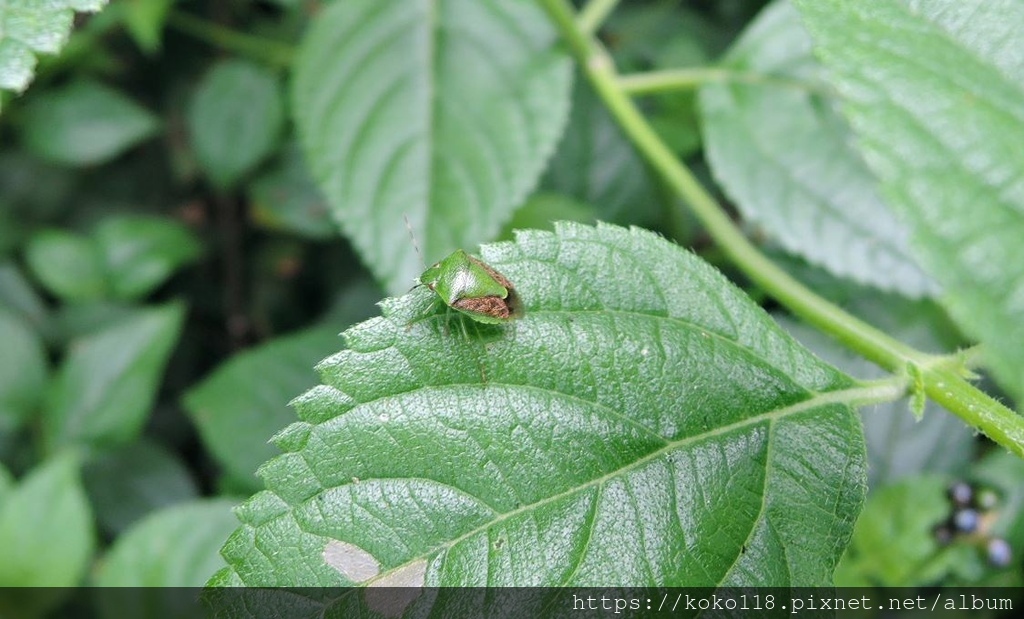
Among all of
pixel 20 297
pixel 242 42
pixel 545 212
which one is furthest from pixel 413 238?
pixel 20 297

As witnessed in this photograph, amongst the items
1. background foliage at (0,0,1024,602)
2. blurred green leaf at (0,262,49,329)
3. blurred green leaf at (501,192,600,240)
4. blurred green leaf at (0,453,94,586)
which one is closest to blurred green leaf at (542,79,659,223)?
background foliage at (0,0,1024,602)

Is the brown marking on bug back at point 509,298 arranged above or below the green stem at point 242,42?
below

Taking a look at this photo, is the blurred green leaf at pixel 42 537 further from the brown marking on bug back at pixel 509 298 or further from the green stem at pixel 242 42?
the green stem at pixel 242 42

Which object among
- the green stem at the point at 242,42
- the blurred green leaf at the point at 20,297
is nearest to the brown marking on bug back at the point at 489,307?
the green stem at the point at 242,42

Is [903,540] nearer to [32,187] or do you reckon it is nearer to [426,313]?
[426,313]

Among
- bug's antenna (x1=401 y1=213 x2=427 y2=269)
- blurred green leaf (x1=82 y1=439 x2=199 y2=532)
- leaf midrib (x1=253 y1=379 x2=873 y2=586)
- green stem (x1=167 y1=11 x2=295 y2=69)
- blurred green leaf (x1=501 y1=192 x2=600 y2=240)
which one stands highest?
green stem (x1=167 y1=11 x2=295 y2=69)

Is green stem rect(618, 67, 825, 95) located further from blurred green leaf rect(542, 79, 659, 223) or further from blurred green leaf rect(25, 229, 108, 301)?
blurred green leaf rect(25, 229, 108, 301)

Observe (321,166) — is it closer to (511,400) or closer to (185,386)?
(511,400)
